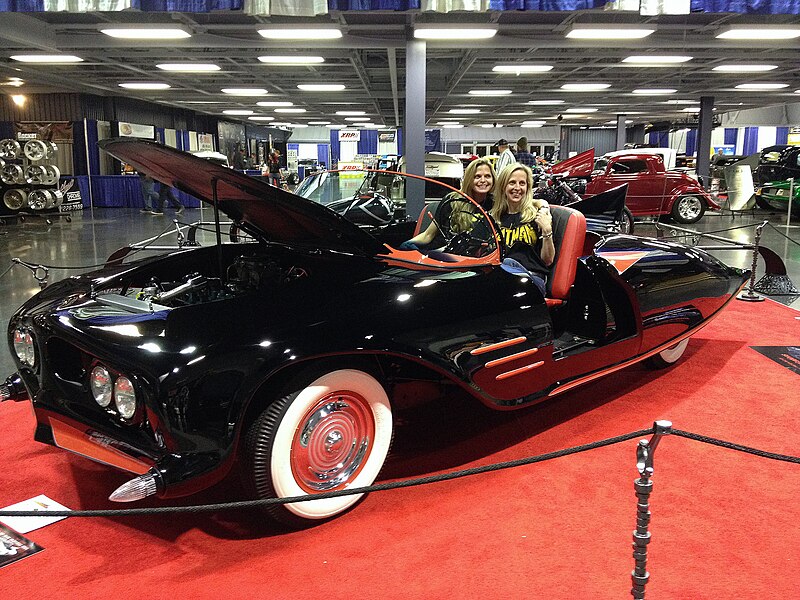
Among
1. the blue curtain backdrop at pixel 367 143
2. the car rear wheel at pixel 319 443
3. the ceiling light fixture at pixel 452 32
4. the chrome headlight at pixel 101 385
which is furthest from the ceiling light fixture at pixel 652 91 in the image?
the chrome headlight at pixel 101 385

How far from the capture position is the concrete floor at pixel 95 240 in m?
6.40

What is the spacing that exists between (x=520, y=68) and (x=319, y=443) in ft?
37.9

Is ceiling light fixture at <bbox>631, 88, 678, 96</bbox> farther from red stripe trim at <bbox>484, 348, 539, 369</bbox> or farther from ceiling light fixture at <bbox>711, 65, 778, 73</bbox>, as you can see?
red stripe trim at <bbox>484, 348, 539, 369</bbox>

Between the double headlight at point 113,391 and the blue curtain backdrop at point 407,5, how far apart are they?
544cm

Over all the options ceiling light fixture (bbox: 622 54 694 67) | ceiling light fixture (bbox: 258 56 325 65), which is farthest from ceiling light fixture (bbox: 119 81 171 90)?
ceiling light fixture (bbox: 622 54 694 67)

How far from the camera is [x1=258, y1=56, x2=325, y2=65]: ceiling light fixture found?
10906 millimetres

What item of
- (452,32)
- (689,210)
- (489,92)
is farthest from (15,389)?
(489,92)

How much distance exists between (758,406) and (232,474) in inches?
107

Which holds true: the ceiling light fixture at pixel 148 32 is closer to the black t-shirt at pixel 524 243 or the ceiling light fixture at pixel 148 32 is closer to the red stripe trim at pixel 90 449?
the black t-shirt at pixel 524 243

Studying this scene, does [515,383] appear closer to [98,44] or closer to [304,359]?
[304,359]

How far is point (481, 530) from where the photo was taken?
2.27 metres

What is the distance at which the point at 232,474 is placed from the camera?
2688 mm

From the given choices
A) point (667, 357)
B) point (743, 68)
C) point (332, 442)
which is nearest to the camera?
point (332, 442)

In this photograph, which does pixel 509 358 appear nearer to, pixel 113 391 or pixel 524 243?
pixel 524 243
